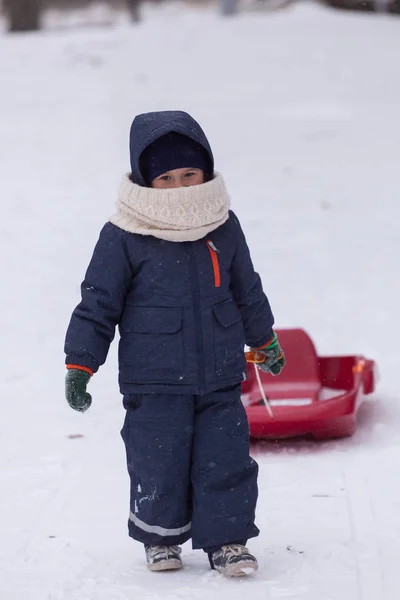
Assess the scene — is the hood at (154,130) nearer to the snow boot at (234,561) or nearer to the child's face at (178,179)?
the child's face at (178,179)

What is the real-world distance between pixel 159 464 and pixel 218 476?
191mm

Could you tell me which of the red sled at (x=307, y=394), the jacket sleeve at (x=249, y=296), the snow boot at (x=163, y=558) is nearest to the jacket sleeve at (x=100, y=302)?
the jacket sleeve at (x=249, y=296)

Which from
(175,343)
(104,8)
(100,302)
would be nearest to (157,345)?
(175,343)

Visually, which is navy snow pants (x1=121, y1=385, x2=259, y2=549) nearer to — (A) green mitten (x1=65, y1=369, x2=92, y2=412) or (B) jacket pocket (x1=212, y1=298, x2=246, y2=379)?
(B) jacket pocket (x1=212, y1=298, x2=246, y2=379)

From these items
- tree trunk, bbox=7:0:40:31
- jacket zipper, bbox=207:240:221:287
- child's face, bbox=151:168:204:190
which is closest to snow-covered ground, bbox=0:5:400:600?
jacket zipper, bbox=207:240:221:287

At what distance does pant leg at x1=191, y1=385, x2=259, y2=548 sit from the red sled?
4.45ft

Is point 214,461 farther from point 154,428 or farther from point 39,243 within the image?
point 39,243

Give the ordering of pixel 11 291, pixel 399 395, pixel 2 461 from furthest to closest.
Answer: pixel 11 291 < pixel 399 395 < pixel 2 461

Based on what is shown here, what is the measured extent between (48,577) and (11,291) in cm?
456

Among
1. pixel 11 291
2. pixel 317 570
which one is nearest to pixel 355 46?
pixel 11 291

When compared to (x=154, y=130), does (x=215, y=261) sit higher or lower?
lower

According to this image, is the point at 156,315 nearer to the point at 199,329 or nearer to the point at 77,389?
the point at 199,329

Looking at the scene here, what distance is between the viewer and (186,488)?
3.82 metres

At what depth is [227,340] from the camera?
3762 mm
